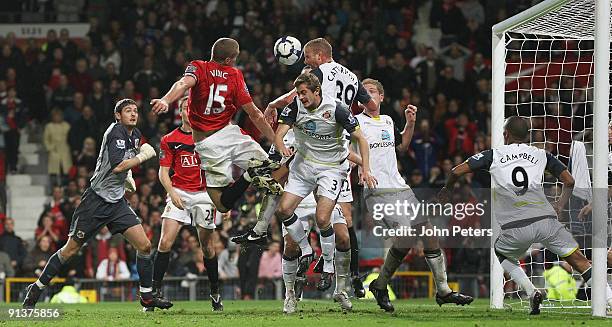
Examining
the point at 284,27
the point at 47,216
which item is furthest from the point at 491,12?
the point at 47,216

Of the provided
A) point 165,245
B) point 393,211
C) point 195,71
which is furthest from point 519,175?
point 165,245

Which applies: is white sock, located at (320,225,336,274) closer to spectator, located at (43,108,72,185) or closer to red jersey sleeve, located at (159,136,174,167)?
red jersey sleeve, located at (159,136,174,167)

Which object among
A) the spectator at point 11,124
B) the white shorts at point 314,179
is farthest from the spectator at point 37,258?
the white shorts at point 314,179

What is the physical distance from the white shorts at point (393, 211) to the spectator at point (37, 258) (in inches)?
320

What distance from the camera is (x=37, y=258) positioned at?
770 inches

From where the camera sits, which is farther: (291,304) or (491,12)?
(491,12)

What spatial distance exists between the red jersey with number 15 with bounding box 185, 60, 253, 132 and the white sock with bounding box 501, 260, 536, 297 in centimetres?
330

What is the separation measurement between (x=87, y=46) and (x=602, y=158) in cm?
1606

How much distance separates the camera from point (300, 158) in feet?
40.3

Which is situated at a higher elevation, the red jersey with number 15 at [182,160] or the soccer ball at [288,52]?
the soccer ball at [288,52]

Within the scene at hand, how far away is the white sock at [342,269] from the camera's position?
1267 centimetres

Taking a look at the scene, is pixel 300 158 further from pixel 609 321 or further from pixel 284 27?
pixel 284 27

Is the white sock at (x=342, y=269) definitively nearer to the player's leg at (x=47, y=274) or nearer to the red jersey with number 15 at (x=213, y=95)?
the red jersey with number 15 at (x=213, y=95)

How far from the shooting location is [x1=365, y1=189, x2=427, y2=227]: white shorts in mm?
12719
